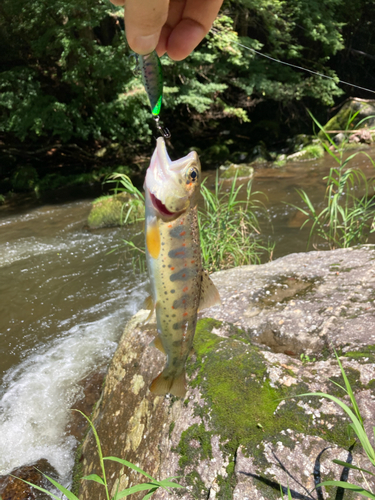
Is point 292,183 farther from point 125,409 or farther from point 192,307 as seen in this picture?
point 192,307

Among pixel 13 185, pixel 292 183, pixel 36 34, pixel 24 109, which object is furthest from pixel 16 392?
pixel 36 34

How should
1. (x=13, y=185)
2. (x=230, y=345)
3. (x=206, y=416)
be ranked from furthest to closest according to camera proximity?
1. (x=13, y=185)
2. (x=230, y=345)
3. (x=206, y=416)

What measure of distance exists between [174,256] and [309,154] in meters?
15.3

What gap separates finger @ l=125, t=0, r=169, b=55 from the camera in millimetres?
1245

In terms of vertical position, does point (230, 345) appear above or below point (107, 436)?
above

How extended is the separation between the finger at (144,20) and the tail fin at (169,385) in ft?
4.33

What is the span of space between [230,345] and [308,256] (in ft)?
6.72

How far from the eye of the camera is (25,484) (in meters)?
3.25

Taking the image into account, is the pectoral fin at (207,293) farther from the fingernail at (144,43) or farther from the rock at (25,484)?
the rock at (25,484)

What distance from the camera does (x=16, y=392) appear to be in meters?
4.48

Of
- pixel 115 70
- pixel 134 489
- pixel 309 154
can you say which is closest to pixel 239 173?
pixel 309 154

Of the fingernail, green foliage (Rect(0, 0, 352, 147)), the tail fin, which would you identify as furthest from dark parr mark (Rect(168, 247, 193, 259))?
green foliage (Rect(0, 0, 352, 147))

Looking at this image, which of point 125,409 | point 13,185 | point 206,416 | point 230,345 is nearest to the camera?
point 206,416

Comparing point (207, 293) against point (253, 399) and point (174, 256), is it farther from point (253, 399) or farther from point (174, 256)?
point (253, 399)
